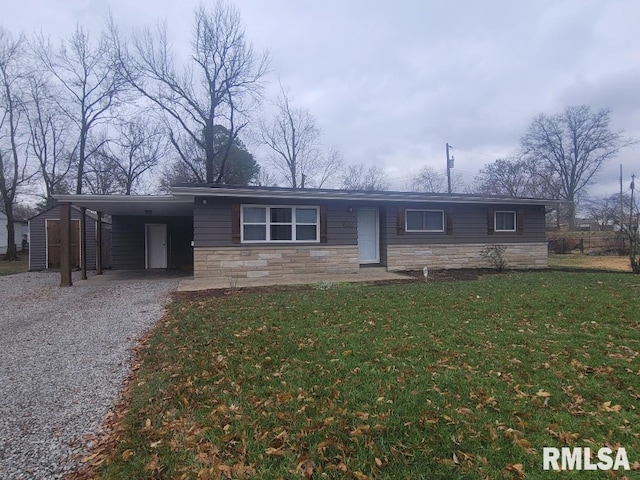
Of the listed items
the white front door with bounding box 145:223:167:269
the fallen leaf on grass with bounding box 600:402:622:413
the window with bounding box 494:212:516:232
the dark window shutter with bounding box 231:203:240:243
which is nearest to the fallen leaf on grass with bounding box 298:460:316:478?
the fallen leaf on grass with bounding box 600:402:622:413

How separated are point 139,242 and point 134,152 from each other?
1400cm

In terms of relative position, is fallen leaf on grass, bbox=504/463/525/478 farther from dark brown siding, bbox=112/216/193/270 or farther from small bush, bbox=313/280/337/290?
dark brown siding, bbox=112/216/193/270

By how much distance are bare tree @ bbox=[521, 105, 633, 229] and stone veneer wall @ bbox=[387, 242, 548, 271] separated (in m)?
24.2

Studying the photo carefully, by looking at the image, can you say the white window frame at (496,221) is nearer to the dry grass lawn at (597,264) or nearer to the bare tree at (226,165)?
the dry grass lawn at (597,264)

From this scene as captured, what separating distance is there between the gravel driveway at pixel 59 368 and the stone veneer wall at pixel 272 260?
217 centimetres

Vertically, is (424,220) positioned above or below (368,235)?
above

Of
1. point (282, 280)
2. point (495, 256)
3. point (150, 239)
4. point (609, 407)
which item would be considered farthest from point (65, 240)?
point (495, 256)

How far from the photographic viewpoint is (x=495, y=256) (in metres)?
12.8

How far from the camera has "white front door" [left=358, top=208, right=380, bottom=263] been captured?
41.1 feet

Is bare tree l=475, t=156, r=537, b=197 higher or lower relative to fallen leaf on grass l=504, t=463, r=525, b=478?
higher

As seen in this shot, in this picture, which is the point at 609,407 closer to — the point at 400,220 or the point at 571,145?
the point at 400,220

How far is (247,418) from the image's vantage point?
8.70ft

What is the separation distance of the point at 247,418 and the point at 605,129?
139 feet

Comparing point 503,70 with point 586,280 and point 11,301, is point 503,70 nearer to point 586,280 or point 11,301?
point 586,280
